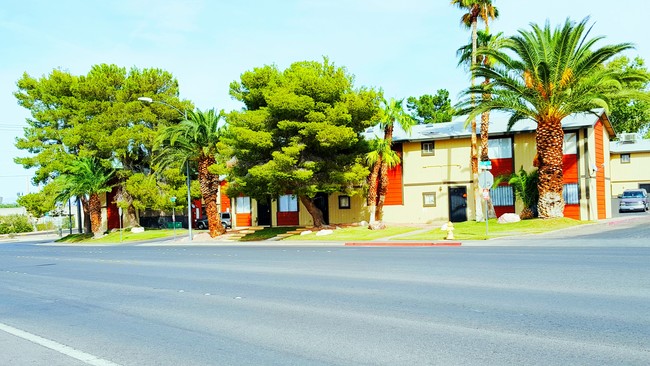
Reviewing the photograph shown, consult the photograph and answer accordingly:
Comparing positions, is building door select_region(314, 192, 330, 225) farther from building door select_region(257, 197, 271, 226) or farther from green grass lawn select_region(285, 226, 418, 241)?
green grass lawn select_region(285, 226, 418, 241)

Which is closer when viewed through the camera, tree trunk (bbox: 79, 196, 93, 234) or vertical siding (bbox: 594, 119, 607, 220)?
Answer: vertical siding (bbox: 594, 119, 607, 220)

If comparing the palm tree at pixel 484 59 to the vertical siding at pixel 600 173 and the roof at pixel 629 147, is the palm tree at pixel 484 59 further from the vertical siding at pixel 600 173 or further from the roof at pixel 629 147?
the roof at pixel 629 147

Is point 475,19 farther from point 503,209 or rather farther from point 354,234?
point 354,234

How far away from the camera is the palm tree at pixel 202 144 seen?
3956cm

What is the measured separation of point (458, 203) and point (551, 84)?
12.0 metres

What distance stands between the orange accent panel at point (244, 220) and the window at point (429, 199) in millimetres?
15037

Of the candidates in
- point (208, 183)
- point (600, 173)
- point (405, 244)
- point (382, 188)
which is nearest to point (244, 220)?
point (208, 183)

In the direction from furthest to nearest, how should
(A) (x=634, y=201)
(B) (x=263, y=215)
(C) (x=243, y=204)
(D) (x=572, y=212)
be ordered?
(C) (x=243, y=204), (B) (x=263, y=215), (A) (x=634, y=201), (D) (x=572, y=212)

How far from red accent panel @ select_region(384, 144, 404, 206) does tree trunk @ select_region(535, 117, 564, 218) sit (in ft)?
38.1

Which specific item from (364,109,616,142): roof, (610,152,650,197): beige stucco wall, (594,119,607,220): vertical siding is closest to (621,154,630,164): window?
(610,152,650,197): beige stucco wall

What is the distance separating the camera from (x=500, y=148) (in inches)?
1511

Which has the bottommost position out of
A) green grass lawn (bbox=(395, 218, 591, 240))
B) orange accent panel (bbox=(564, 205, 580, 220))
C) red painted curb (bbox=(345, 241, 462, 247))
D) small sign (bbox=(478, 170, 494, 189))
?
red painted curb (bbox=(345, 241, 462, 247))

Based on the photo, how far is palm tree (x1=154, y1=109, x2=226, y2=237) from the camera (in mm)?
39562

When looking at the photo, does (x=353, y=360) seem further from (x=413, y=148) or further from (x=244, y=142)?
(x=413, y=148)
